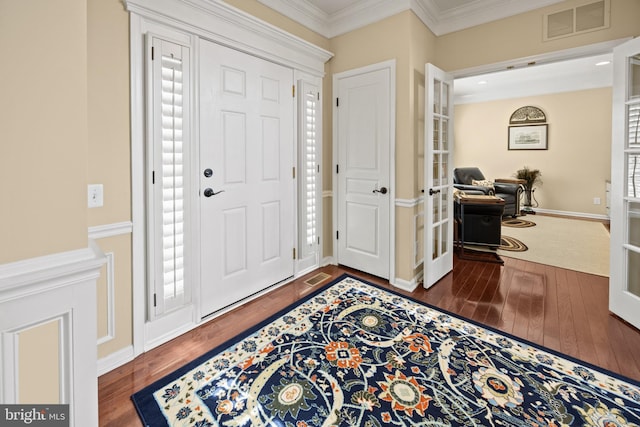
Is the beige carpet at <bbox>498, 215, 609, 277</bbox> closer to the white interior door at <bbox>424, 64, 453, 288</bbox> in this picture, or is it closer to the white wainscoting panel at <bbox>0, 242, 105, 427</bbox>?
the white interior door at <bbox>424, 64, 453, 288</bbox>

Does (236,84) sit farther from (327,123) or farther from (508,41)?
(508,41)

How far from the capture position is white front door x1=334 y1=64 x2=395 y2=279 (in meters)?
3.03

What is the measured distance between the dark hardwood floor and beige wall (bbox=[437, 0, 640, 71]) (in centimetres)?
221

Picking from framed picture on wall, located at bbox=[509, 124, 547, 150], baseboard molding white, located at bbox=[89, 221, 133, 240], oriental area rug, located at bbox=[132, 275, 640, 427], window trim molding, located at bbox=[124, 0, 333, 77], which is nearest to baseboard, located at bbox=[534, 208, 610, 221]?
framed picture on wall, located at bbox=[509, 124, 547, 150]

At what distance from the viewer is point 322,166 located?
3.41 meters

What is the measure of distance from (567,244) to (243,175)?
15.4 feet

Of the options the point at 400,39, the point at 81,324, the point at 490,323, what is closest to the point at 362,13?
the point at 400,39

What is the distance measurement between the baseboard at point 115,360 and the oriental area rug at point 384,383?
35 centimetres

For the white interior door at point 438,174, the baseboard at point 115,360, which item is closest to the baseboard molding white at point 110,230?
the baseboard at point 115,360

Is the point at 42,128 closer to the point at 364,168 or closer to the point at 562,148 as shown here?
the point at 364,168

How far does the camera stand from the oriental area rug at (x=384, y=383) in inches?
57.5

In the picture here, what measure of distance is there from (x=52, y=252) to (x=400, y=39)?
3.05 m

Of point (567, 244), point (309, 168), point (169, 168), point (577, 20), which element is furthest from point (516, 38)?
point (169, 168)

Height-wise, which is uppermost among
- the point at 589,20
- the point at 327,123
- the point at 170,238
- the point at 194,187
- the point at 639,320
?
the point at 589,20
